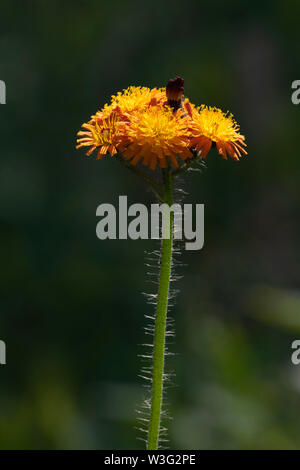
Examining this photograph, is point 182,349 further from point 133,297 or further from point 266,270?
point 266,270

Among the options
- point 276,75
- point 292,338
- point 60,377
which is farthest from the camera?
point 276,75

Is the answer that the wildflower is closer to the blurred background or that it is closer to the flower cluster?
the flower cluster

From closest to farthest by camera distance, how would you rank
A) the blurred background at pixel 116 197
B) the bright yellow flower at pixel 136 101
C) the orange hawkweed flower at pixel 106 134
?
the orange hawkweed flower at pixel 106 134 → the bright yellow flower at pixel 136 101 → the blurred background at pixel 116 197

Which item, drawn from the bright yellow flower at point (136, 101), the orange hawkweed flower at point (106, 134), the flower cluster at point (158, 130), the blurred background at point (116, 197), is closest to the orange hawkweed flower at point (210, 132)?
the flower cluster at point (158, 130)

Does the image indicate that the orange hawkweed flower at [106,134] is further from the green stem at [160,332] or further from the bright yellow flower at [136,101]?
the green stem at [160,332]

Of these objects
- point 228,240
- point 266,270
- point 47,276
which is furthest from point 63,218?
point 266,270

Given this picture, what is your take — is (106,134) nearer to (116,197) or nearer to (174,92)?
(174,92)

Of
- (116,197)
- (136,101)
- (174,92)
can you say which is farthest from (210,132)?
(116,197)
